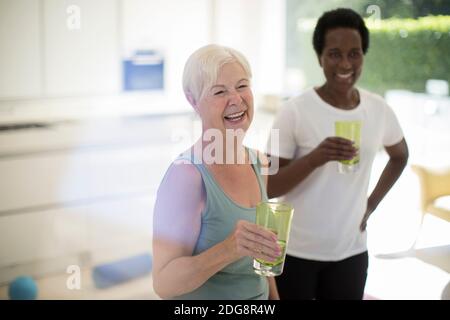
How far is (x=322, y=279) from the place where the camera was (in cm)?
145

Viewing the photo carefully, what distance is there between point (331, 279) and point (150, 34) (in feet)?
4.18

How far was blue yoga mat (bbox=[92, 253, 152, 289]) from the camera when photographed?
7.64ft

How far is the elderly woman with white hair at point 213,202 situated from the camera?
0.95 metres

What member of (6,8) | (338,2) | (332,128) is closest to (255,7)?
(338,2)

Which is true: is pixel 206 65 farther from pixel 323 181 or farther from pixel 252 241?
pixel 323 181

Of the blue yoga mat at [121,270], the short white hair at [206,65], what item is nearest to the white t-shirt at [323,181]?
the short white hair at [206,65]

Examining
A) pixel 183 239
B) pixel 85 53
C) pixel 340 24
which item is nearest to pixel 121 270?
pixel 85 53

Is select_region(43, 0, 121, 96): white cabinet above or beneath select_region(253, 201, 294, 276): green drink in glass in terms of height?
above

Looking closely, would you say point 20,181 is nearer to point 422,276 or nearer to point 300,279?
point 300,279

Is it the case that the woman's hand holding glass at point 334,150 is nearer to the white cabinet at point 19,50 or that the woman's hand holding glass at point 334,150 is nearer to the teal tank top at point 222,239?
the teal tank top at point 222,239

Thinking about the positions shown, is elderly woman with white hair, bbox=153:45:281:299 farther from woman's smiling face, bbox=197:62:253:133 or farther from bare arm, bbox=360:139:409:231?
bare arm, bbox=360:139:409:231

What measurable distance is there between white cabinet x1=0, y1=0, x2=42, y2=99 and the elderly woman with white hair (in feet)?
3.50

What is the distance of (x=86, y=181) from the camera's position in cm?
246

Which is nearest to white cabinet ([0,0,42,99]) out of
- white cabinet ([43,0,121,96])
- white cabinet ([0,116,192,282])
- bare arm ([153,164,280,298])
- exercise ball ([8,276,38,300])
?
white cabinet ([43,0,121,96])
